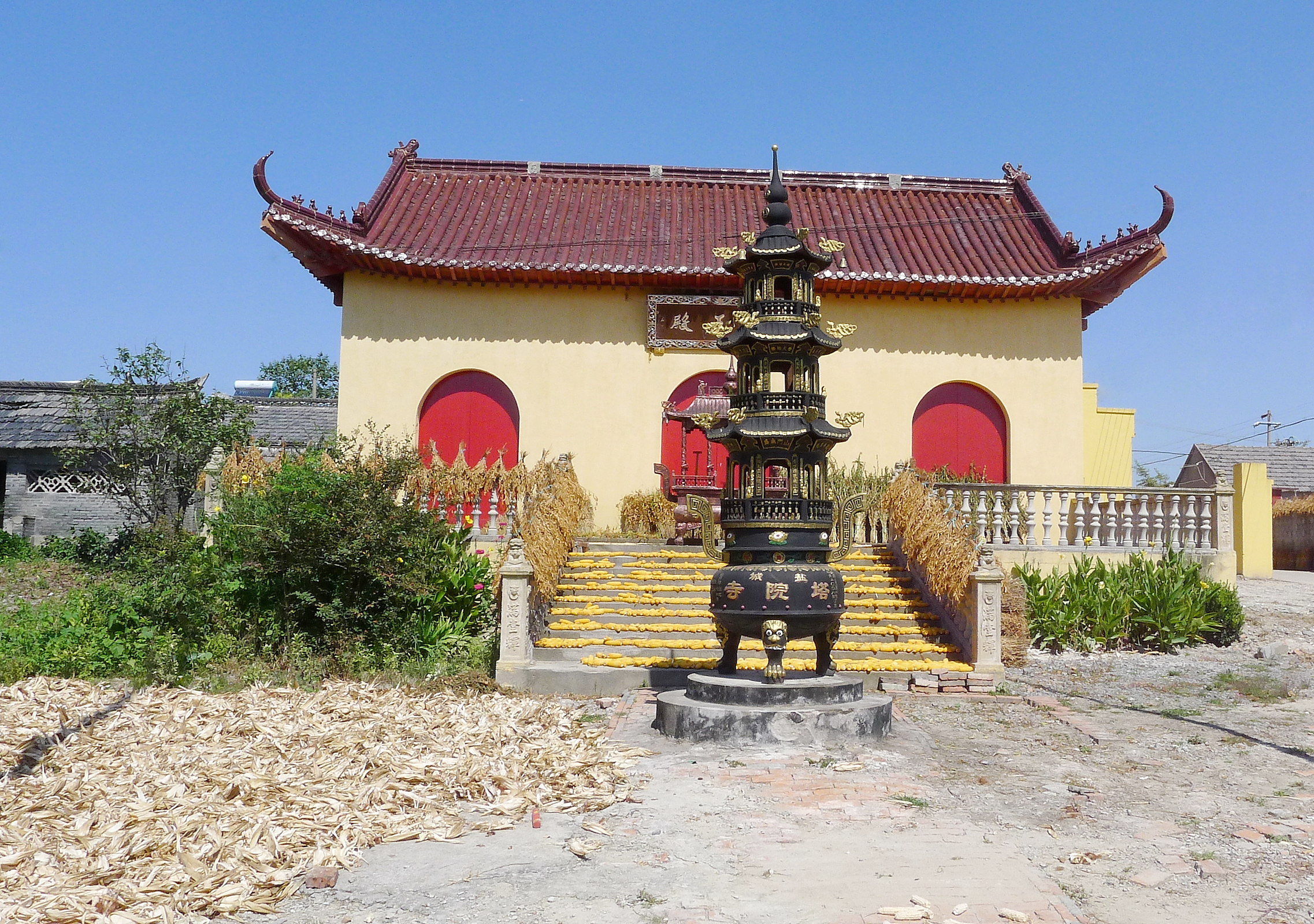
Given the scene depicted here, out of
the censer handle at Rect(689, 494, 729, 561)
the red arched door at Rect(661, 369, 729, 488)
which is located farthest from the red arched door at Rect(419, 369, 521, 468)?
the censer handle at Rect(689, 494, 729, 561)

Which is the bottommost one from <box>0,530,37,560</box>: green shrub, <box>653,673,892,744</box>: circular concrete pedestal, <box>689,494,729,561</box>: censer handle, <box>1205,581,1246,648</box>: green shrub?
<box>653,673,892,744</box>: circular concrete pedestal

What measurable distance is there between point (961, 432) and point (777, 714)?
11.4 m

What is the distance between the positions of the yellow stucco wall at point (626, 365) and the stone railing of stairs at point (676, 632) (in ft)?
13.4

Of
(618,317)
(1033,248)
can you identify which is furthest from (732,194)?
(1033,248)

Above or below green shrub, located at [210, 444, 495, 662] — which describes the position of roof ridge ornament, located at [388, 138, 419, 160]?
above

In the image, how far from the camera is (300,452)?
14750mm

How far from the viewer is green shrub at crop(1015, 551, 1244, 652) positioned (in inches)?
486

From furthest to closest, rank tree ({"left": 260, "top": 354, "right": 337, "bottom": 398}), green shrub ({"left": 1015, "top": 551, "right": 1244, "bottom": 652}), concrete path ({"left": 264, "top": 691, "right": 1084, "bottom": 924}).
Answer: tree ({"left": 260, "top": 354, "right": 337, "bottom": 398}), green shrub ({"left": 1015, "top": 551, "right": 1244, "bottom": 652}), concrete path ({"left": 264, "top": 691, "right": 1084, "bottom": 924})

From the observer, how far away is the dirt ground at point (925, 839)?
459 cm

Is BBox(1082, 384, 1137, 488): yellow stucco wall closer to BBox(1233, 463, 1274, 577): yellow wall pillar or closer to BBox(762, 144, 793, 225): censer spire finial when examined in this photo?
BBox(1233, 463, 1274, 577): yellow wall pillar

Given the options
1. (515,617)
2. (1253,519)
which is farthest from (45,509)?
(1253,519)

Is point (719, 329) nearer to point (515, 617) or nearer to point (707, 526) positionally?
point (707, 526)

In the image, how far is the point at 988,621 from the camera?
1059 centimetres

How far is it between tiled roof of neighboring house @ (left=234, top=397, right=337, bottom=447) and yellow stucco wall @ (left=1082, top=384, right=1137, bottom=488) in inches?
615
